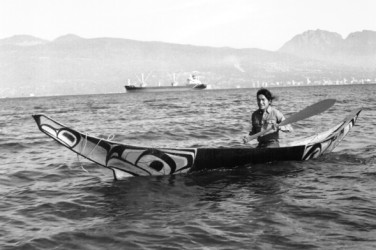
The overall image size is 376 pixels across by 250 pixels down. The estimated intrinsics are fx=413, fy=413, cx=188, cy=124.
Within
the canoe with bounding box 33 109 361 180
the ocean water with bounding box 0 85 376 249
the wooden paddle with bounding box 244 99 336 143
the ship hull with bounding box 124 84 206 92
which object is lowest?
the ocean water with bounding box 0 85 376 249

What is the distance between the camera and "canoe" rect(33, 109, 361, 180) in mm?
7789

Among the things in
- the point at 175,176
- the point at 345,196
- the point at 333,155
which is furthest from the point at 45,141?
the point at 345,196

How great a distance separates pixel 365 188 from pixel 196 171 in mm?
3544

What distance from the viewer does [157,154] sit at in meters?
8.59

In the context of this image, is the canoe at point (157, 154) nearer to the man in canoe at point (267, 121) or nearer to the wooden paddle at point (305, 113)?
the man in canoe at point (267, 121)

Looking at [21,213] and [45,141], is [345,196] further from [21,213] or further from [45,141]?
[45,141]

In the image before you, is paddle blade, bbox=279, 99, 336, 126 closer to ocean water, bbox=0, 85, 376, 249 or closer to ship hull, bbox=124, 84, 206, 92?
ocean water, bbox=0, 85, 376, 249

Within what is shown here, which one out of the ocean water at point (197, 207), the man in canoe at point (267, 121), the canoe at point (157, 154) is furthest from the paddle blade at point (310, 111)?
the ocean water at point (197, 207)

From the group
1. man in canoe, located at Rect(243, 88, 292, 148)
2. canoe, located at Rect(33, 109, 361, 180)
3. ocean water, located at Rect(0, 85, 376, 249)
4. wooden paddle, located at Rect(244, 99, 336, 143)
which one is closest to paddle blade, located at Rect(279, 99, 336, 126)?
wooden paddle, located at Rect(244, 99, 336, 143)

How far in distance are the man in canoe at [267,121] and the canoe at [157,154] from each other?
1.49 ft

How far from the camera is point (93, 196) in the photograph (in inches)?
320

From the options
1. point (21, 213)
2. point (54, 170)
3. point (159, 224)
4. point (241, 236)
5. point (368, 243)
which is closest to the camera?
point (368, 243)

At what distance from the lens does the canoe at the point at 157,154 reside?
7.79 m

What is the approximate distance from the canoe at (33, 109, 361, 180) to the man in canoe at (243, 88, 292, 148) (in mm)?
456
